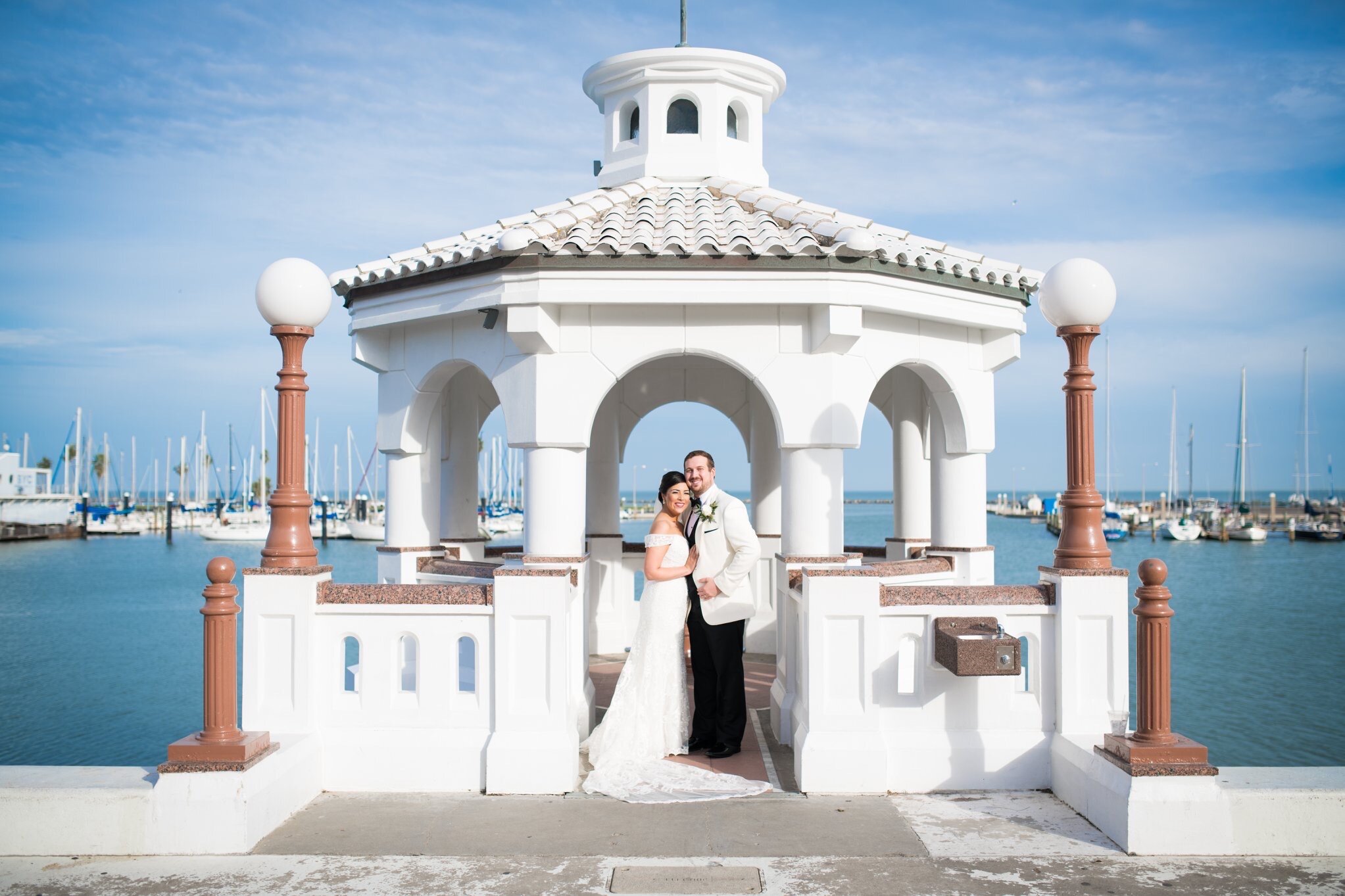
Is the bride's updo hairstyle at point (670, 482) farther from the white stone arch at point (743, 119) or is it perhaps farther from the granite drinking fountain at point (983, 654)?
the white stone arch at point (743, 119)

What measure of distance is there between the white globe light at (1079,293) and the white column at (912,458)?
3.91 meters

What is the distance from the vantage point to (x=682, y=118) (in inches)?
366

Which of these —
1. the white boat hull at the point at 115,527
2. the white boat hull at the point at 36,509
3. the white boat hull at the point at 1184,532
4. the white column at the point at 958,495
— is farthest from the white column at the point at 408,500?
the white boat hull at the point at 115,527

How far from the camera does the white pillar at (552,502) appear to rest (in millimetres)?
6754

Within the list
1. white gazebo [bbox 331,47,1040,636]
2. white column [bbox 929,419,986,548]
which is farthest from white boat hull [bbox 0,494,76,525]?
white column [bbox 929,419,986,548]

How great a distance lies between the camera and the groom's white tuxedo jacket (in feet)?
21.2

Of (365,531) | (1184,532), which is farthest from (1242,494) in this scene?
(365,531)

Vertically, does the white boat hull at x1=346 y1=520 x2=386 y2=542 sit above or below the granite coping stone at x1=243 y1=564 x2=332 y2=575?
below

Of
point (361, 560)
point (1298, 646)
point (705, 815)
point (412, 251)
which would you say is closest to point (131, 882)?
point (705, 815)

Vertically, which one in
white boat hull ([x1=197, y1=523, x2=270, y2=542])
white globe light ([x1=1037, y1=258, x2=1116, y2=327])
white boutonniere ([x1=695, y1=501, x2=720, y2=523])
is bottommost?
white boat hull ([x1=197, y1=523, x2=270, y2=542])

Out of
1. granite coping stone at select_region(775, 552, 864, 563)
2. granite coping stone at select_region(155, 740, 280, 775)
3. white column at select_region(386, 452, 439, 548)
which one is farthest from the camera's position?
white column at select_region(386, 452, 439, 548)

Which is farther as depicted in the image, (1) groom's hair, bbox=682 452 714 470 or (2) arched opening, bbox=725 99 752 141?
(2) arched opening, bbox=725 99 752 141

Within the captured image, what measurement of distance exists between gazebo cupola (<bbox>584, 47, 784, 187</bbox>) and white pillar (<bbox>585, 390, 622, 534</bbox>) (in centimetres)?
251

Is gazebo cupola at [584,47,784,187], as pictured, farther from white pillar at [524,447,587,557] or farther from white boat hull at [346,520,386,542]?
white boat hull at [346,520,386,542]
